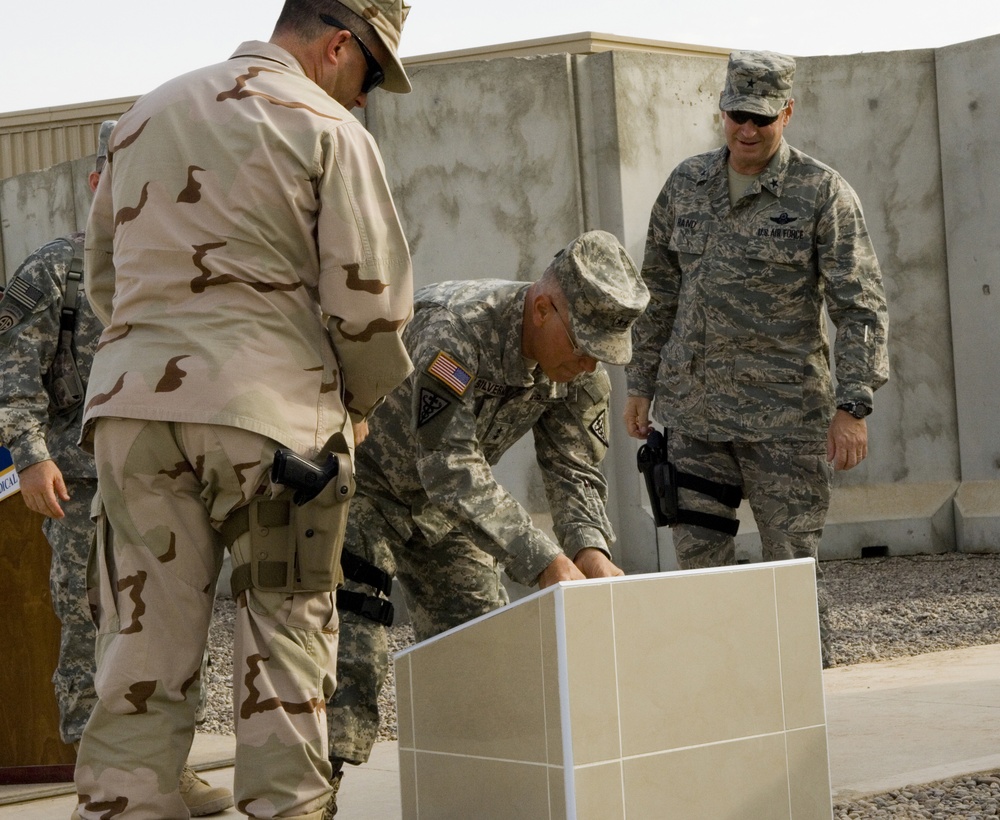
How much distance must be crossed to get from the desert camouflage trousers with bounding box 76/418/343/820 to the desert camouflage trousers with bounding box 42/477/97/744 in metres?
1.59

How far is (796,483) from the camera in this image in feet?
16.1

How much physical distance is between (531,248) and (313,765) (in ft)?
18.5

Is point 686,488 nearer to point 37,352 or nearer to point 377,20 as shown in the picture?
point 37,352

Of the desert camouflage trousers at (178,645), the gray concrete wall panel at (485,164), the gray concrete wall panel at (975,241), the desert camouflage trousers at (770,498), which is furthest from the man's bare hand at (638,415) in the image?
the gray concrete wall panel at (975,241)

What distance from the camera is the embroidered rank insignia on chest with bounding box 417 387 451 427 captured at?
10.4 ft

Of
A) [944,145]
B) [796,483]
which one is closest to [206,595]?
[796,483]

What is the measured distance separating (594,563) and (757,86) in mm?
2242

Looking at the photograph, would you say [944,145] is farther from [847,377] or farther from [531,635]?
[531,635]

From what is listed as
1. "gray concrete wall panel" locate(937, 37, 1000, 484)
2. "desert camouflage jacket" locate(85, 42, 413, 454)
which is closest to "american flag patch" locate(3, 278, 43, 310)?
"desert camouflage jacket" locate(85, 42, 413, 454)

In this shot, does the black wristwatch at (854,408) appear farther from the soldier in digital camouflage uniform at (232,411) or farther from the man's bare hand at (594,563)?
the soldier in digital camouflage uniform at (232,411)

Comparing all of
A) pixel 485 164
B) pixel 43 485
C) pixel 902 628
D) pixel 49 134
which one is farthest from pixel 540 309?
pixel 49 134

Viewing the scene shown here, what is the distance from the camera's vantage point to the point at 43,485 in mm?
3826

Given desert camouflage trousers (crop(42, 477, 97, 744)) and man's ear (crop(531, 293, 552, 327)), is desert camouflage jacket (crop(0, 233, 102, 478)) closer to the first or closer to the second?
desert camouflage trousers (crop(42, 477, 97, 744))

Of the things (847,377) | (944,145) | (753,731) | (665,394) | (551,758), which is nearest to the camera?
(551,758)
